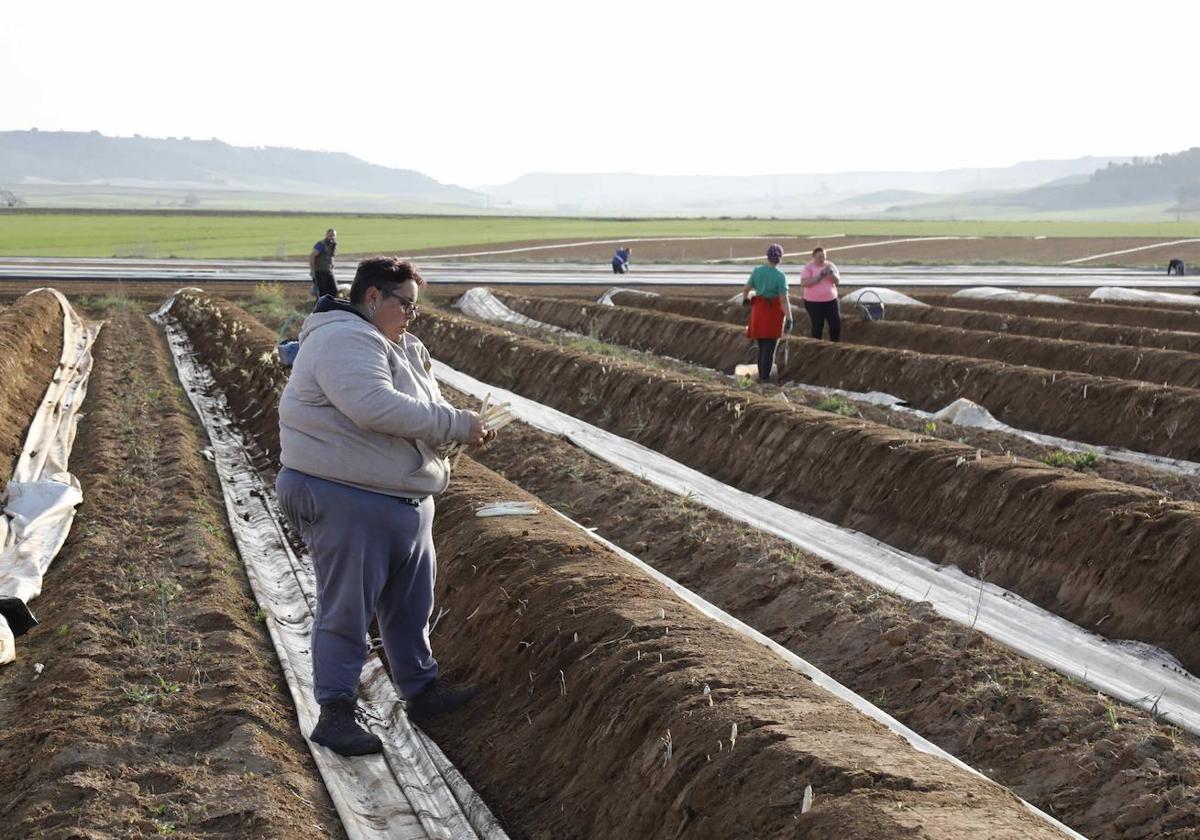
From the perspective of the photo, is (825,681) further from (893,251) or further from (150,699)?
(893,251)

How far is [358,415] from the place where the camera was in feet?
14.4

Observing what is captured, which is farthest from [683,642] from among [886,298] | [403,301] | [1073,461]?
[886,298]

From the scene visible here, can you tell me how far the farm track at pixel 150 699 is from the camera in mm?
4176

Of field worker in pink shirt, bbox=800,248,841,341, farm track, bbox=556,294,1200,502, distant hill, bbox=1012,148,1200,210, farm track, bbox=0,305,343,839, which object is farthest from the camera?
distant hill, bbox=1012,148,1200,210

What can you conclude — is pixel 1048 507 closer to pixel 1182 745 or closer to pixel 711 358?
pixel 1182 745

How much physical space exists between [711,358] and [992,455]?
9.05 meters

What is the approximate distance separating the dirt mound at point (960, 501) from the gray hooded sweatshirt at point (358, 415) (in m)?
3.63

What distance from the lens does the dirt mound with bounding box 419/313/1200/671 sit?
6598 millimetres

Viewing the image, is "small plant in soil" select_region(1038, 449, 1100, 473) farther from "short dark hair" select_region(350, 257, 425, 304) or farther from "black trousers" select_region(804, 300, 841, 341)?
"short dark hair" select_region(350, 257, 425, 304)

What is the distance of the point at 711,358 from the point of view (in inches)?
693

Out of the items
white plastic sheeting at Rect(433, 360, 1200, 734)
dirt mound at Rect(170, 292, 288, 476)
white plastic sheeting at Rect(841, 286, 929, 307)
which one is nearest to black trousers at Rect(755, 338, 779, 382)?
white plastic sheeting at Rect(433, 360, 1200, 734)

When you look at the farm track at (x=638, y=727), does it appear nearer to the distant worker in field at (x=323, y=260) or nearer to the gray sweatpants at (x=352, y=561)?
the gray sweatpants at (x=352, y=561)

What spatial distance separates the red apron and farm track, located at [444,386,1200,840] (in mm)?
4849

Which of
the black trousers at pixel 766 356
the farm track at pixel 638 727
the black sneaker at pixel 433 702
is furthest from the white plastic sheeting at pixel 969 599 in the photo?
the black trousers at pixel 766 356
